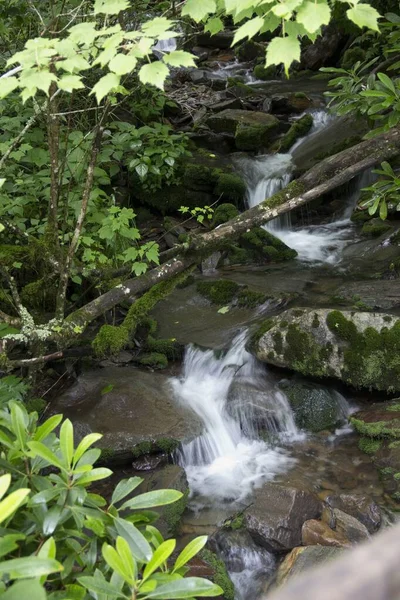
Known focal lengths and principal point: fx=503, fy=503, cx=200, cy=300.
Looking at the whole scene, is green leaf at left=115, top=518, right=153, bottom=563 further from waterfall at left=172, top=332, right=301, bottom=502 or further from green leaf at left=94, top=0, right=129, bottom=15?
waterfall at left=172, top=332, right=301, bottom=502

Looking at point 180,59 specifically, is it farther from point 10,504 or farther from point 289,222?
point 289,222

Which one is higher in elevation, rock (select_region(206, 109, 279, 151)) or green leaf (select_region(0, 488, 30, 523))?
rock (select_region(206, 109, 279, 151))

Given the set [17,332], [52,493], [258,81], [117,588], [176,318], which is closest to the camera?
[117,588]

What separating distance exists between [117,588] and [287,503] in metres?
3.01

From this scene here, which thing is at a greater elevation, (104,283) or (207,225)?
(207,225)

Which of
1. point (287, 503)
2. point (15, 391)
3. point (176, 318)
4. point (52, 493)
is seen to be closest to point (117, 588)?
point (52, 493)

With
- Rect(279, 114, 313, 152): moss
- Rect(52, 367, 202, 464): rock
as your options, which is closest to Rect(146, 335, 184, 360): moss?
Rect(52, 367, 202, 464): rock

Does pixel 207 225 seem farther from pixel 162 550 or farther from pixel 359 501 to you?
pixel 162 550

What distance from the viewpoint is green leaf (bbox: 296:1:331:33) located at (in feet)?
5.62

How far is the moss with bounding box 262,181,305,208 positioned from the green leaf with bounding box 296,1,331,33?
2864 mm

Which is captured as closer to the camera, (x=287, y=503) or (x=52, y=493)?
(x=52, y=493)

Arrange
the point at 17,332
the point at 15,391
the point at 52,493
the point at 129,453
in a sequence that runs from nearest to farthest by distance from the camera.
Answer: the point at 52,493 → the point at 15,391 → the point at 17,332 → the point at 129,453

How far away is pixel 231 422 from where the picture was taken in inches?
220

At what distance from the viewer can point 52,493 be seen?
1.73 metres
